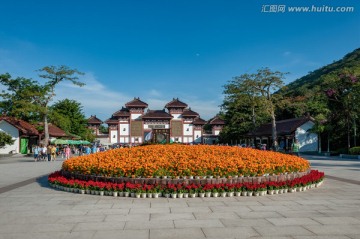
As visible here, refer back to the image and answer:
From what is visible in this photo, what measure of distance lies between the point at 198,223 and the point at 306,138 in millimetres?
38168

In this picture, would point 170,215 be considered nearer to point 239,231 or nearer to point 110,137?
point 239,231

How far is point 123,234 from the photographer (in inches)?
230

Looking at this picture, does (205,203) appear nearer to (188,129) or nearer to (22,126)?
(22,126)

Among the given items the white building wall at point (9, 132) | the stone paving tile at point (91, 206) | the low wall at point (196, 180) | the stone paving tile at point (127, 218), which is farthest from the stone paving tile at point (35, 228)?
the white building wall at point (9, 132)

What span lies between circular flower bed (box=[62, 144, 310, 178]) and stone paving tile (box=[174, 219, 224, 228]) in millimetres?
3605

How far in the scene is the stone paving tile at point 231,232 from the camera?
5707mm

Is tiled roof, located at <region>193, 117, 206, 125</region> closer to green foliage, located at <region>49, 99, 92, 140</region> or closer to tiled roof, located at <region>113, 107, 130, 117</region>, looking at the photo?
tiled roof, located at <region>113, 107, 130, 117</region>

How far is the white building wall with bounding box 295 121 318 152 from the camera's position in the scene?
134ft

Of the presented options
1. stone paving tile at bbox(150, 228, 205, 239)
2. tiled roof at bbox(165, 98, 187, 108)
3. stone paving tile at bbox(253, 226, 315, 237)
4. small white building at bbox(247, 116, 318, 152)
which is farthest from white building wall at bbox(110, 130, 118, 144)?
stone paving tile at bbox(253, 226, 315, 237)

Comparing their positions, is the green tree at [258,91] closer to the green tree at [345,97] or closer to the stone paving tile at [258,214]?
the green tree at [345,97]

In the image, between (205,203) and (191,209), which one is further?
(205,203)

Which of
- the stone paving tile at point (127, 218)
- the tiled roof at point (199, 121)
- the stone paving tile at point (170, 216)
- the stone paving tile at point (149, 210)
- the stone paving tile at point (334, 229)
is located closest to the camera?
the stone paving tile at point (334, 229)

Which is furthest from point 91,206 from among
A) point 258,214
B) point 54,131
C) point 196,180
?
point 54,131

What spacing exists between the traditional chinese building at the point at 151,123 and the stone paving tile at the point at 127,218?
58.0m
